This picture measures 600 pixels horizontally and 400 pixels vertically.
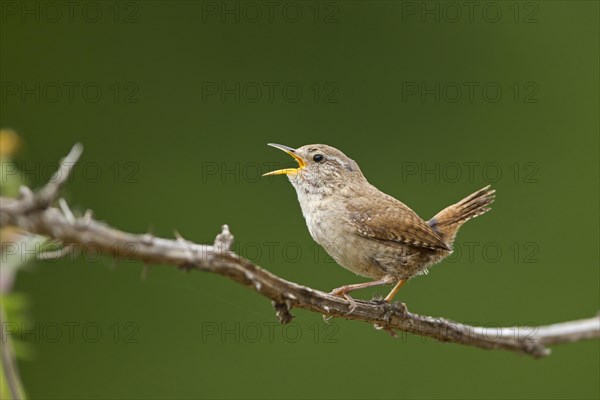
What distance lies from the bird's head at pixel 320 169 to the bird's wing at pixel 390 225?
0.20m

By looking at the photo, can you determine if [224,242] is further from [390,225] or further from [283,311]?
[390,225]

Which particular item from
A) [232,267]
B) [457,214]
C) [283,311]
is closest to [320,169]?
[457,214]

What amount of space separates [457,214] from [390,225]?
0.63 metres

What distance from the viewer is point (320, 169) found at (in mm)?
3490

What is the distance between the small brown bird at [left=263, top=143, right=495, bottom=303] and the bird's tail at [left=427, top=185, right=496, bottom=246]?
14 centimetres

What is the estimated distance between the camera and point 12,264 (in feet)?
5.75

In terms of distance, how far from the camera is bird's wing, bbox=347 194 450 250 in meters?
3.17

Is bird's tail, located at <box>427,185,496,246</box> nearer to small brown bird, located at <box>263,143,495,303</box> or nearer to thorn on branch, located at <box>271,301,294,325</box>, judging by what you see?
small brown bird, located at <box>263,143,495,303</box>

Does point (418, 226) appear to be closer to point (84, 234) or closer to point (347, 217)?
point (347, 217)

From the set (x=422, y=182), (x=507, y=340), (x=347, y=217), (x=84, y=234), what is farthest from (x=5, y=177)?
(x=422, y=182)

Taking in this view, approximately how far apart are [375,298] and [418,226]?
1.84ft

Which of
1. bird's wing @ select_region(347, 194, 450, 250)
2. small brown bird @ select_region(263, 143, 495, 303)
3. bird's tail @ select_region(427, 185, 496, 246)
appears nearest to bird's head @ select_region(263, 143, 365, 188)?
small brown bird @ select_region(263, 143, 495, 303)

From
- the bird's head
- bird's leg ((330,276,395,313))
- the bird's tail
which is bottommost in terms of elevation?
bird's leg ((330,276,395,313))

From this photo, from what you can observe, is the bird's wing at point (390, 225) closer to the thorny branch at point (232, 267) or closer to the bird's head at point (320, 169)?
the bird's head at point (320, 169)
